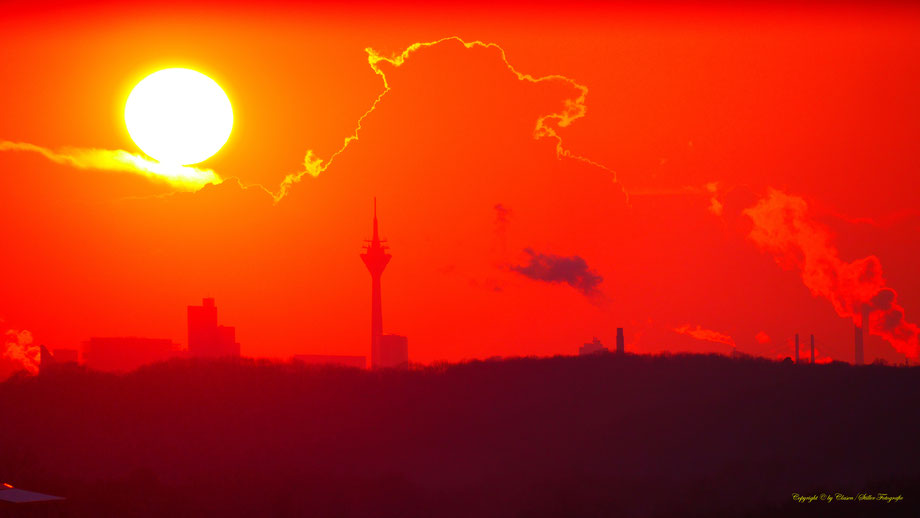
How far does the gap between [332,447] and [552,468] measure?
36.3ft

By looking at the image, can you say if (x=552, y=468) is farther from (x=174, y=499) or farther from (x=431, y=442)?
(x=174, y=499)

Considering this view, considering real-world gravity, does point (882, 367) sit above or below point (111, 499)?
above

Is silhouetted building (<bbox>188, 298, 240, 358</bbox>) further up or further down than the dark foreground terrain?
further up

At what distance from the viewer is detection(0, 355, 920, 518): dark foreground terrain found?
55.0 meters

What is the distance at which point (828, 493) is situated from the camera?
53562 mm

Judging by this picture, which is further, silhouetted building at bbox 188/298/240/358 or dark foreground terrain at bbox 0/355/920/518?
silhouetted building at bbox 188/298/240/358

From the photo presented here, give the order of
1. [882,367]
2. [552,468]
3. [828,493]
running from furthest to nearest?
1. [882,367]
2. [552,468]
3. [828,493]

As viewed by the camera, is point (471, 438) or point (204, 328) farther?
point (204, 328)

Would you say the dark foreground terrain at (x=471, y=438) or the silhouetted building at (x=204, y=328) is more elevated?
the silhouetted building at (x=204, y=328)

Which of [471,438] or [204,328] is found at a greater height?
[204,328]

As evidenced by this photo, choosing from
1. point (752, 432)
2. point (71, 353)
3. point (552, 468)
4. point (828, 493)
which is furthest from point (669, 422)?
point (71, 353)

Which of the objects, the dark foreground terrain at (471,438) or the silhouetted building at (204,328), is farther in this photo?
the silhouetted building at (204,328)

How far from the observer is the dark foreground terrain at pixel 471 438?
5497 centimetres

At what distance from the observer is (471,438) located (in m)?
66.2
